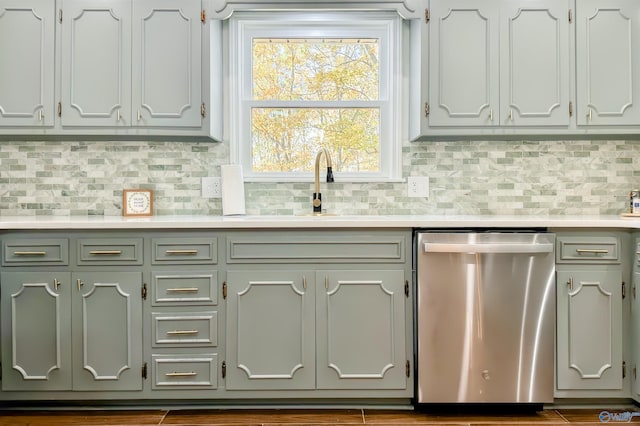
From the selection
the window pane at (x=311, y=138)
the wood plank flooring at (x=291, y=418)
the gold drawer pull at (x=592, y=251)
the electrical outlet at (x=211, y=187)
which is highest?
the window pane at (x=311, y=138)

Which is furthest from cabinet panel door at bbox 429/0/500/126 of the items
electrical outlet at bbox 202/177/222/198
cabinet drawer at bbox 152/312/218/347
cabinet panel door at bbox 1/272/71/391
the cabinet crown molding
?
cabinet panel door at bbox 1/272/71/391

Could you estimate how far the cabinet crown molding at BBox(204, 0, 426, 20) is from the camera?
255 centimetres

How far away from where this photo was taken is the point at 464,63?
257cm

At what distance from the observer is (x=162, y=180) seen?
2881 mm

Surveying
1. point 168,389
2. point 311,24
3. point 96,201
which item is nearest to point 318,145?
point 311,24

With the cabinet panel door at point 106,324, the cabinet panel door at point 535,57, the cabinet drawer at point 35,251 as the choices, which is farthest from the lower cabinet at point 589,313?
the cabinet drawer at point 35,251

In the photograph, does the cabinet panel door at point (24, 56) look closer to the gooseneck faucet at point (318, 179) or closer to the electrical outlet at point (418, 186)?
the gooseneck faucet at point (318, 179)

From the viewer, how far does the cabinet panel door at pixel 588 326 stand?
2.26 m

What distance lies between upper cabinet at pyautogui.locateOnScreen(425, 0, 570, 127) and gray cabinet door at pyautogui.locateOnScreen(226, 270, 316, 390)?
1.30m

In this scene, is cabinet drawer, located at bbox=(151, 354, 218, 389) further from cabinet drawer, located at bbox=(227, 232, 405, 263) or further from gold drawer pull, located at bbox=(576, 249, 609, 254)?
gold drawer pull, located at bbox=(576, 249, 609, 254)

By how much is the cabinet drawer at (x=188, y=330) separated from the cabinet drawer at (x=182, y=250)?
0.84 feet

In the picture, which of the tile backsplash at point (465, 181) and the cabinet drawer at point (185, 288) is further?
the tile backsplash at point (465, 181)

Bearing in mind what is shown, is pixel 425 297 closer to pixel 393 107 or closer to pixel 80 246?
pixel 393 107

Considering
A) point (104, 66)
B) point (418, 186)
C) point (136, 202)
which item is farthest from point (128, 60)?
point (418, 186)
